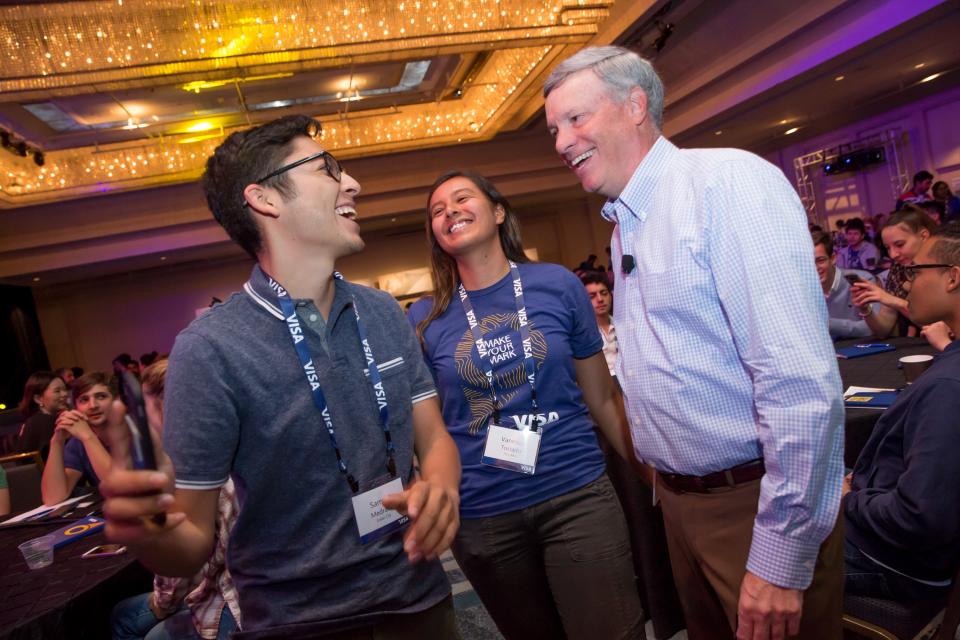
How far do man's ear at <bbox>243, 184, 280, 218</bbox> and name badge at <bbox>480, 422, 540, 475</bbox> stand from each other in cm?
88

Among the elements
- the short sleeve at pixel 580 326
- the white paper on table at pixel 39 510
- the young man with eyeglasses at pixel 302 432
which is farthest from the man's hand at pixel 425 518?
the white paper on table at pixel 39 510


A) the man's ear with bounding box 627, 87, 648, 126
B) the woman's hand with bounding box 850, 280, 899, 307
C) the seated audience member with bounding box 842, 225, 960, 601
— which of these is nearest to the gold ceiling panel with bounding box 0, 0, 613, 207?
the woman's hand with bounding box 850, 280, 899, 307

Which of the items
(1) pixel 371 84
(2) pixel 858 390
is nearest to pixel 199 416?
(2) pixel 858 390

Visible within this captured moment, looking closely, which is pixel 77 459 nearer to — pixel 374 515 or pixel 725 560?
pixel 374 515

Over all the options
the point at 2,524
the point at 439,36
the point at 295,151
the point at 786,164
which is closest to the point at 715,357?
the point at 295,151

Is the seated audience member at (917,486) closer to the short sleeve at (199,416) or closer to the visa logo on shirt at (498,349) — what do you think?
the visa logo on shirt at (498,349)

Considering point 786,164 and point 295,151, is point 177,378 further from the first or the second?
point 786,164

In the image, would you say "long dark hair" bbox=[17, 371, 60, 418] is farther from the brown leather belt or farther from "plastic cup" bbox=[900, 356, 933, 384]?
"plastic cup" bbox=[900, 356, 933, 384]

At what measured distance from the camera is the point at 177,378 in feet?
3.37

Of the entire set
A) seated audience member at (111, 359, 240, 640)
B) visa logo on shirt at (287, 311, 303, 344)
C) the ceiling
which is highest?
the ceiling

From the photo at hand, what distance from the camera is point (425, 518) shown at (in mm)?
1009

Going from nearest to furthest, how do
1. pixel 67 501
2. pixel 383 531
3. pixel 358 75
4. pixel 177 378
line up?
1. pixel 177 378
2. pixel 383 531
3. pixel 67 501
4. pixel 358 75

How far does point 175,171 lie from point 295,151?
7.27 meters

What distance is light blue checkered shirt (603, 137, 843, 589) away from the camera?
1033mm
